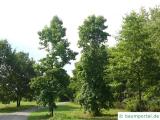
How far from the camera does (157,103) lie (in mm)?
41750

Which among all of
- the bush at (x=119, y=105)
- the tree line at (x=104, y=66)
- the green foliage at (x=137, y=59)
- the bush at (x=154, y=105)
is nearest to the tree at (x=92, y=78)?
the tree line at (x=104, y=66)

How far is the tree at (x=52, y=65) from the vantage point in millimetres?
53250

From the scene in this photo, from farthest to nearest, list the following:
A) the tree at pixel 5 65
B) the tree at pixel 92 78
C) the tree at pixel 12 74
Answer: the tree at pixel 12 74, the tree at pixel 5 65, the tree at pixel 92 78

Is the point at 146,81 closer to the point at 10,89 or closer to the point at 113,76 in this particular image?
the point at 113,76

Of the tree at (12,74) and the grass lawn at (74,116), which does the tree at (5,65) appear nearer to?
the tree at (12,74)

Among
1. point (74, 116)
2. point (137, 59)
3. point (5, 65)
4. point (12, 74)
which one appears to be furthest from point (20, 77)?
point (137, 59)

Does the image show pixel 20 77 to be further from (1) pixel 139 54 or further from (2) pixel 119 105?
(1) pixel 139 54

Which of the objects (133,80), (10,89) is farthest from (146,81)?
(10,89)

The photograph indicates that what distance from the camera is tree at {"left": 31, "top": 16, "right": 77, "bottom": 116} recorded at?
175 feet

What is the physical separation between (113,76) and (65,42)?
15.5 meters

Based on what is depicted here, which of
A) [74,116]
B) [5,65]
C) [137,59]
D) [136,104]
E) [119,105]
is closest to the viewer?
[137,59]

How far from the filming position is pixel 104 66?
48969mm

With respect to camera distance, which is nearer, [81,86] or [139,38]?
[139,38]

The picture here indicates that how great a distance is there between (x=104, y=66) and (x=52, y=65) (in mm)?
7452
